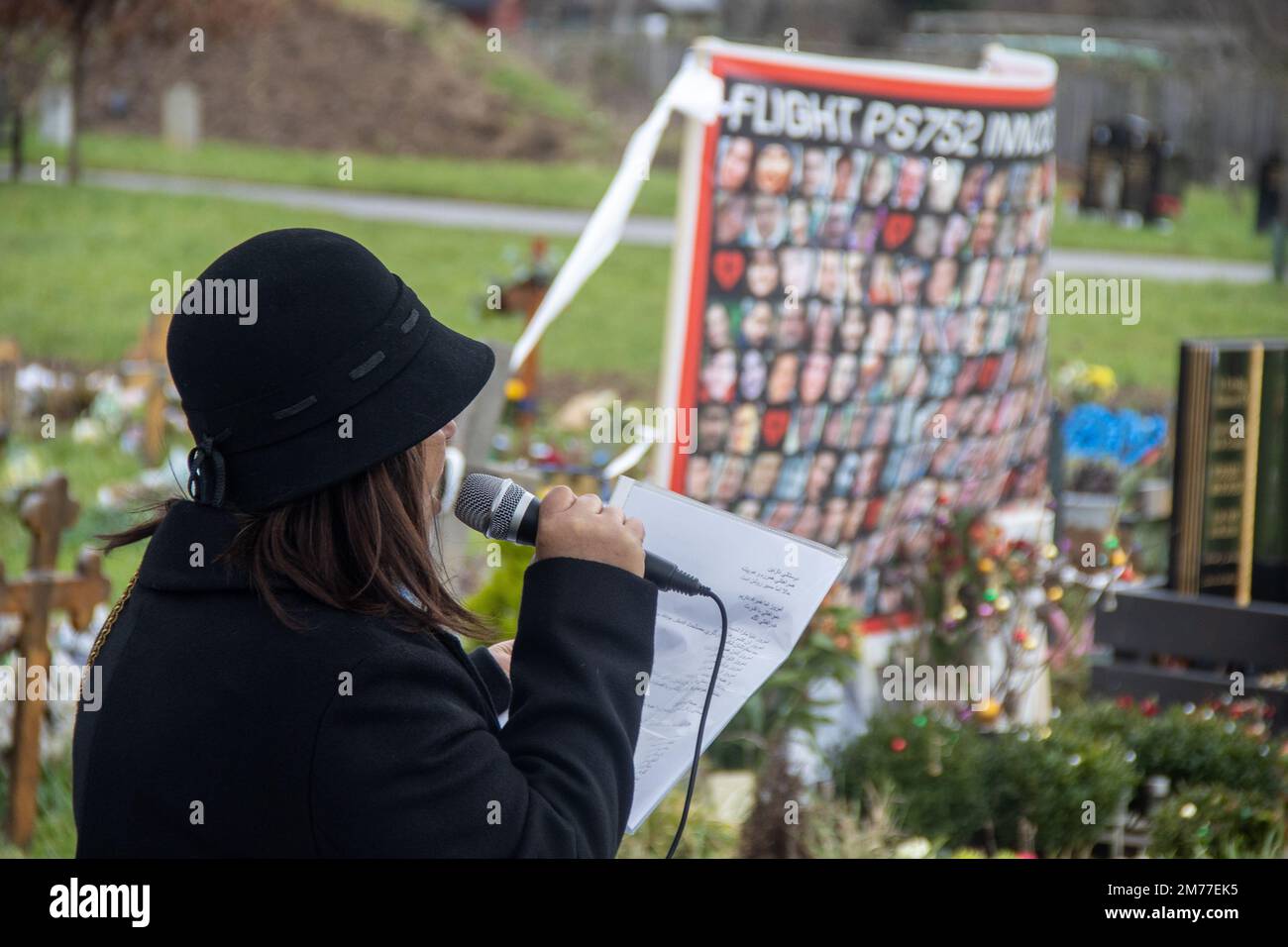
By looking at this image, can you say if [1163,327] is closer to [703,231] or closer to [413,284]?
[413,284]

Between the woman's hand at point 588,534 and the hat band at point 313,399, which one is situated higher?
the hat band at point 313,399

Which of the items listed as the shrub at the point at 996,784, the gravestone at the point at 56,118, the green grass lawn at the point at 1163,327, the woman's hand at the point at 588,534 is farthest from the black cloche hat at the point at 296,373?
the gravestone at the point at 56,118

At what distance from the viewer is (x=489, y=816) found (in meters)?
1.45

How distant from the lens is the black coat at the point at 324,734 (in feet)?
4.67

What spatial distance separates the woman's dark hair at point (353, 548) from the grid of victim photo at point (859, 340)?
315 centimetres

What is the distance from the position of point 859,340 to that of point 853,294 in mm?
154

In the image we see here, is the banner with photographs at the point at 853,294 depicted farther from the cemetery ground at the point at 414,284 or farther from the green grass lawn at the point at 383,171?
the green grass lawn at the point at 383,171

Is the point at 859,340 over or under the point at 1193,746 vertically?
over

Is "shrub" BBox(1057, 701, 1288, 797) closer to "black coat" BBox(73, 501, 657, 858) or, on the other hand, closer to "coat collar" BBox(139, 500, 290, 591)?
"black coat" BBox(73, 501, 657, 858)

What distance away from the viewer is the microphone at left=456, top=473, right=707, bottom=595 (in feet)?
5.58

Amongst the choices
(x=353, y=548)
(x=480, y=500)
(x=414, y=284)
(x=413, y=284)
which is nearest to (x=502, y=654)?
(x=480, y=500)

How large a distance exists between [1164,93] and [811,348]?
73.3 ft

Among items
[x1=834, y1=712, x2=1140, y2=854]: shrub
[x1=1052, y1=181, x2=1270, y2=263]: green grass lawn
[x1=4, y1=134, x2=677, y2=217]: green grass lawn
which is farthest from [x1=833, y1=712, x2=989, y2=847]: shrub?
[x1=4, y1=134, x2=677, y2=217]: green grass lawn

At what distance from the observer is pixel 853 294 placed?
4906 mm
